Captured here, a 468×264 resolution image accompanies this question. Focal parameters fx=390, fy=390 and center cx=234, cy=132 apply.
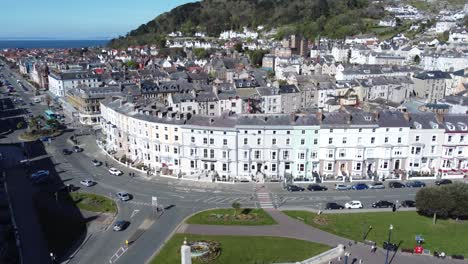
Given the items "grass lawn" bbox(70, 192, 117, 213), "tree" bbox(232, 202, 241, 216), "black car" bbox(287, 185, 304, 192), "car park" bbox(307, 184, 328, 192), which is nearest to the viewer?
"tree" bbox(232, 202, 241, 216)

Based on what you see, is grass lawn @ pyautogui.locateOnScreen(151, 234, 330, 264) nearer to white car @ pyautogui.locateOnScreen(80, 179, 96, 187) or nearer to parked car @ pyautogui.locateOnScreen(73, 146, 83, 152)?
white car @ pyautogui.locateOnScreen(80, 179, 96, 187)

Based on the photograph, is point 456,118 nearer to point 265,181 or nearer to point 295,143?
point 295,143

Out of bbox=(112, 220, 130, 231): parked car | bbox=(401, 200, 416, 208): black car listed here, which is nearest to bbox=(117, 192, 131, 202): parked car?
bbox=(112, 220, 130, 231): parked car

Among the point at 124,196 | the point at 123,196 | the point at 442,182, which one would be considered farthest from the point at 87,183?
the point at 442,182

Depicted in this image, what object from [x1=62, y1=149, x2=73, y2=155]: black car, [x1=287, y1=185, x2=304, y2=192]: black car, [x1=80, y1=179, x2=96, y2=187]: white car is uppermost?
[x1=62, y1=149, x2=73, y2=155]: black car

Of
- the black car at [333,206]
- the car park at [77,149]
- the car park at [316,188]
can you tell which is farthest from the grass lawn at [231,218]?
the car park at [77,149]

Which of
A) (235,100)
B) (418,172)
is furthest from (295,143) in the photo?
(235,100)
